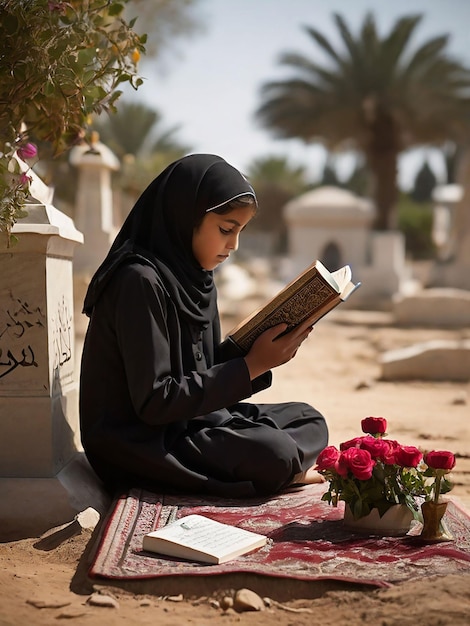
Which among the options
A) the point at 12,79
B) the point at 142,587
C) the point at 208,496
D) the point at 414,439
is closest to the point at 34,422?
the point at 208,496

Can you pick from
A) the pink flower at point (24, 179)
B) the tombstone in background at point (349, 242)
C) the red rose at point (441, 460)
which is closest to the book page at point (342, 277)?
the red rose at point (441, 460)

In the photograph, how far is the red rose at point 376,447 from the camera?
316 centimetres

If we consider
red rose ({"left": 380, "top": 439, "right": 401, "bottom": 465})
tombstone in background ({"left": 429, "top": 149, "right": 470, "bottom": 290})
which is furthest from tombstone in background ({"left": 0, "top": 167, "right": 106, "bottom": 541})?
tombstone in background ({"left": 429, "top": 149, "right": 470, "bottom": 290})

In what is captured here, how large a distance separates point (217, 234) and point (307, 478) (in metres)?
1.18

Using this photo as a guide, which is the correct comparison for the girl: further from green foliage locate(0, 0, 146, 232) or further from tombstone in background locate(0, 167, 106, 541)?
green foliage locate(0, 0, 146, 232)

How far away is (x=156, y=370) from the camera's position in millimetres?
3396

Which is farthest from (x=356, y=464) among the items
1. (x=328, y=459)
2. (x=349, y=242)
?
(x=349, y=242)

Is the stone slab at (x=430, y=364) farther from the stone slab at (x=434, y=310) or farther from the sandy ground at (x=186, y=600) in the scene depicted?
the stone slab at (x=434, y=310)

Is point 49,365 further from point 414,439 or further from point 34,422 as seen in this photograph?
point 414,439

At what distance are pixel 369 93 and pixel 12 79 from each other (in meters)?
20.9

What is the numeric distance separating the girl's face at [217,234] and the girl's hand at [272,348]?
0.40 meters

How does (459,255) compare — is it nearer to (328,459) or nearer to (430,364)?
(430,364)

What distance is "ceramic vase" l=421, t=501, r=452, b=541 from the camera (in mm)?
3068

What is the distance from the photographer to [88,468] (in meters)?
3.97
